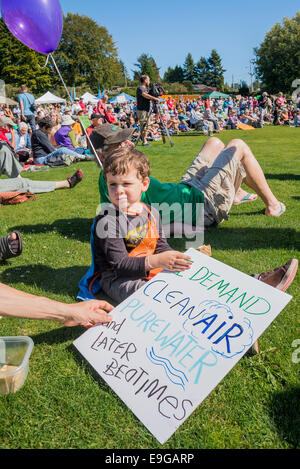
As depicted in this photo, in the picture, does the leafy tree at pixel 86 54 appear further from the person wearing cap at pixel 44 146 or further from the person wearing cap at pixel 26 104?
the person wearing cap at pixel 44 146

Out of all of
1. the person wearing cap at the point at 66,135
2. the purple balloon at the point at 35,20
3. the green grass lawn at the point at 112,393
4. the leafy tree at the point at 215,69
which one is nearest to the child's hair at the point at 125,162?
the green grass lawn at the point at 112,393

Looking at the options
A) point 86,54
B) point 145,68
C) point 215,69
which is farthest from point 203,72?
point 86,54

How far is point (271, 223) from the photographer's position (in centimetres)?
407

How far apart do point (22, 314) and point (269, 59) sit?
63.5 m

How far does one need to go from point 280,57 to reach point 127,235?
204 ft

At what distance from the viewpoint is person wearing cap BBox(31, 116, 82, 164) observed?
875 cm

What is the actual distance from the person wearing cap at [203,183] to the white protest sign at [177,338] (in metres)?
1.33

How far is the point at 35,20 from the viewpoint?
432cm

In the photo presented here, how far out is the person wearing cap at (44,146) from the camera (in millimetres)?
8750

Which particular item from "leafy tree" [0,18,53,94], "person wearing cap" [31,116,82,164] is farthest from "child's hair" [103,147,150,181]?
"leafy tree" [0,18,53,94]

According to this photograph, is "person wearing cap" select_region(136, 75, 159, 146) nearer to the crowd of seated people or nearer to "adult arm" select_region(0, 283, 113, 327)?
the crowd of seated people

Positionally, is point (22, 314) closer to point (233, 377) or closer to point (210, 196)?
point (233, 377)

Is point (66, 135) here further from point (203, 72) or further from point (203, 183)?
point (203, 72)

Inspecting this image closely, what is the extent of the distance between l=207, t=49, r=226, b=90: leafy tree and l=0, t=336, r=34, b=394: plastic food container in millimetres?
114663
